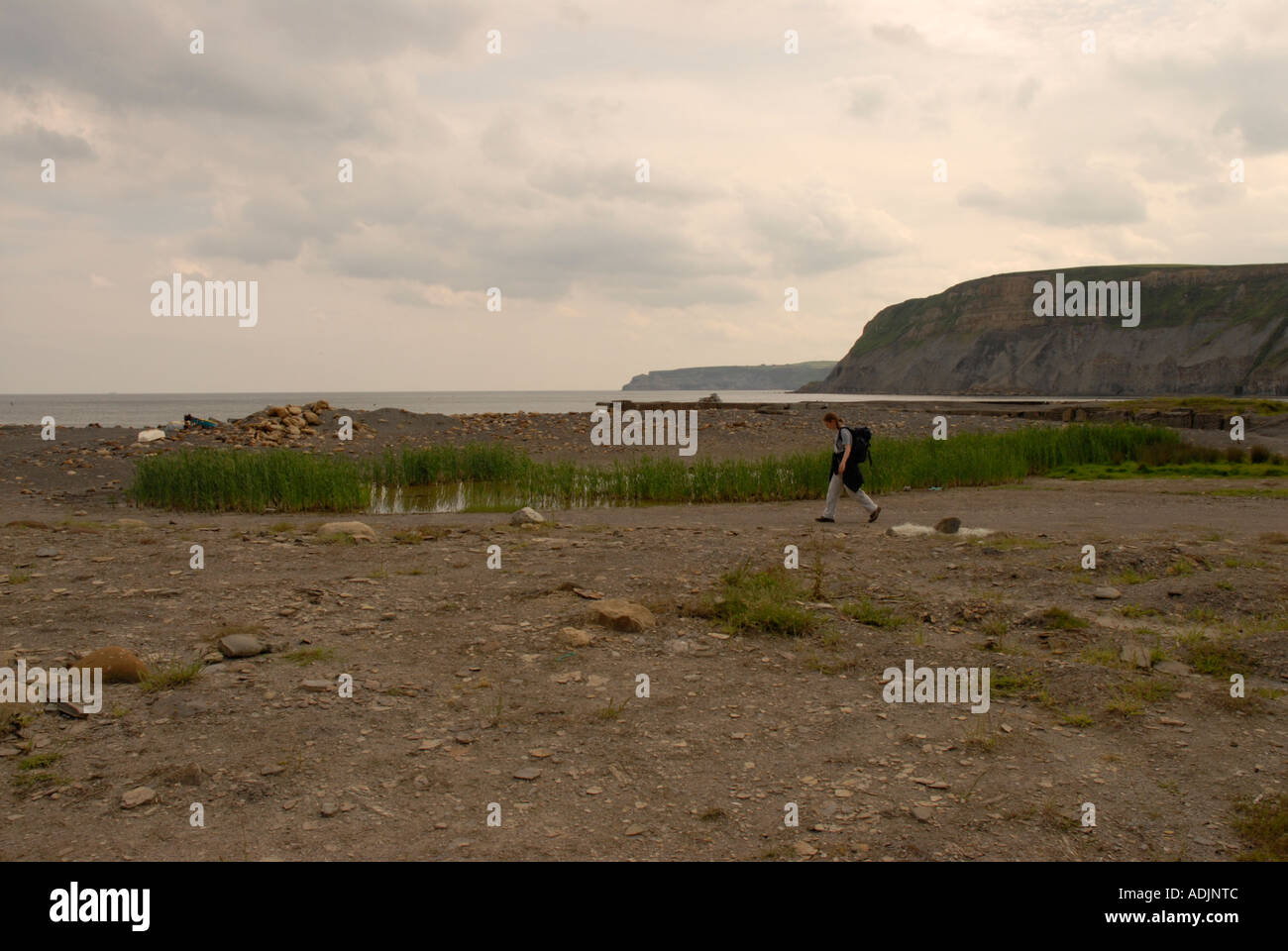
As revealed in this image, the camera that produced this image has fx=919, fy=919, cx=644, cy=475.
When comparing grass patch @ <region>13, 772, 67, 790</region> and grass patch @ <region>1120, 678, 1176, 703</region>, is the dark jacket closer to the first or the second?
grass patch @ <region>1120, 678, 1176, 703</region>

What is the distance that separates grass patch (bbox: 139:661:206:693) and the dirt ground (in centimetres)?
6

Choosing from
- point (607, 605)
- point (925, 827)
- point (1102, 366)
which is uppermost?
point (1102, 366)

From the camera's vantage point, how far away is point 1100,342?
5517 inches

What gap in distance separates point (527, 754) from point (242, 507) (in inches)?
577

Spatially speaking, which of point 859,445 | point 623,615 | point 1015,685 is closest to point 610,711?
point 623,615

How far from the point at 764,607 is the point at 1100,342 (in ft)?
494

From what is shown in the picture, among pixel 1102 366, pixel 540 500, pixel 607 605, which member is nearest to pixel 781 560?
pixel 607 605

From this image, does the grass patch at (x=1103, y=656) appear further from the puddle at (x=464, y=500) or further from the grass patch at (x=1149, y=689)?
the puddle at (x=464, y=500)

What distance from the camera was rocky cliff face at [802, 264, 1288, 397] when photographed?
118 m

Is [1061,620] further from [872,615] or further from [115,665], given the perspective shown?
[115,665]

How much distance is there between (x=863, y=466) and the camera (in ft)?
64.0

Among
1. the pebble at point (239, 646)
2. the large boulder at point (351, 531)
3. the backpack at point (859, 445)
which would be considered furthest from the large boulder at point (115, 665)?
the backpack at point (859, 445)

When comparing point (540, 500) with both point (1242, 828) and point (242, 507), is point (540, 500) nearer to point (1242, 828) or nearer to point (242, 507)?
point (242, 507)

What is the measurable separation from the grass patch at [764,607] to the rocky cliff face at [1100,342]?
11203 centimetres
